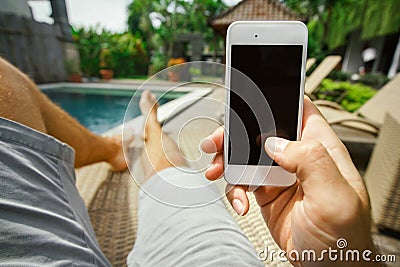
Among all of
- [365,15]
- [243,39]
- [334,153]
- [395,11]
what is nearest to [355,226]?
[334,153]

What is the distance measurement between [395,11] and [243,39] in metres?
8.06

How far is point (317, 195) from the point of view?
246 mm

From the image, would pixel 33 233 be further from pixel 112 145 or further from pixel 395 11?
pixel 395 11

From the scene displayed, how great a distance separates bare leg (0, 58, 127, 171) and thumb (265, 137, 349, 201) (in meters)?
0.46

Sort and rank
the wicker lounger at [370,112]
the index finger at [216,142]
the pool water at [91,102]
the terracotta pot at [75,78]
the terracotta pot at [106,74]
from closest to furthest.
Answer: the index finger at [216,142], the wicker lounger at [370,112], the pool water at [91,102], the terracotta pot at [75,78], the terracotta pot at [106,74]

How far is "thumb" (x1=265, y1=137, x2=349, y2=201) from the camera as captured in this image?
0.78ft

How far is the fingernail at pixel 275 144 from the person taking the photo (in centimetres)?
28

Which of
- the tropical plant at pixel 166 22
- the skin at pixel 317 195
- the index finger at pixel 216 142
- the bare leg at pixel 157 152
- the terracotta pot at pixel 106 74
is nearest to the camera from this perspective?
→ the skin at pixel 317 195

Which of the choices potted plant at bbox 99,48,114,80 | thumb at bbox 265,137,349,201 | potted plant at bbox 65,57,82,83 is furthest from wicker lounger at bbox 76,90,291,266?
potted plant at bbox 99,48,114,80

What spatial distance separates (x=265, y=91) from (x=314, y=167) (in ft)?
0.37

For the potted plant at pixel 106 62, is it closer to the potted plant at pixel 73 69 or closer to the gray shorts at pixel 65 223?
the potted plant at pixel 73 69

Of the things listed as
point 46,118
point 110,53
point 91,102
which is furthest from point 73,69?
point 46,118

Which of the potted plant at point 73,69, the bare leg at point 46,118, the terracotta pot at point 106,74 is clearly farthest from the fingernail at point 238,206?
the terracotta pot at point 106,74

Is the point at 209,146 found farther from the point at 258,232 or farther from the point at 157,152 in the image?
the point at 157,152
